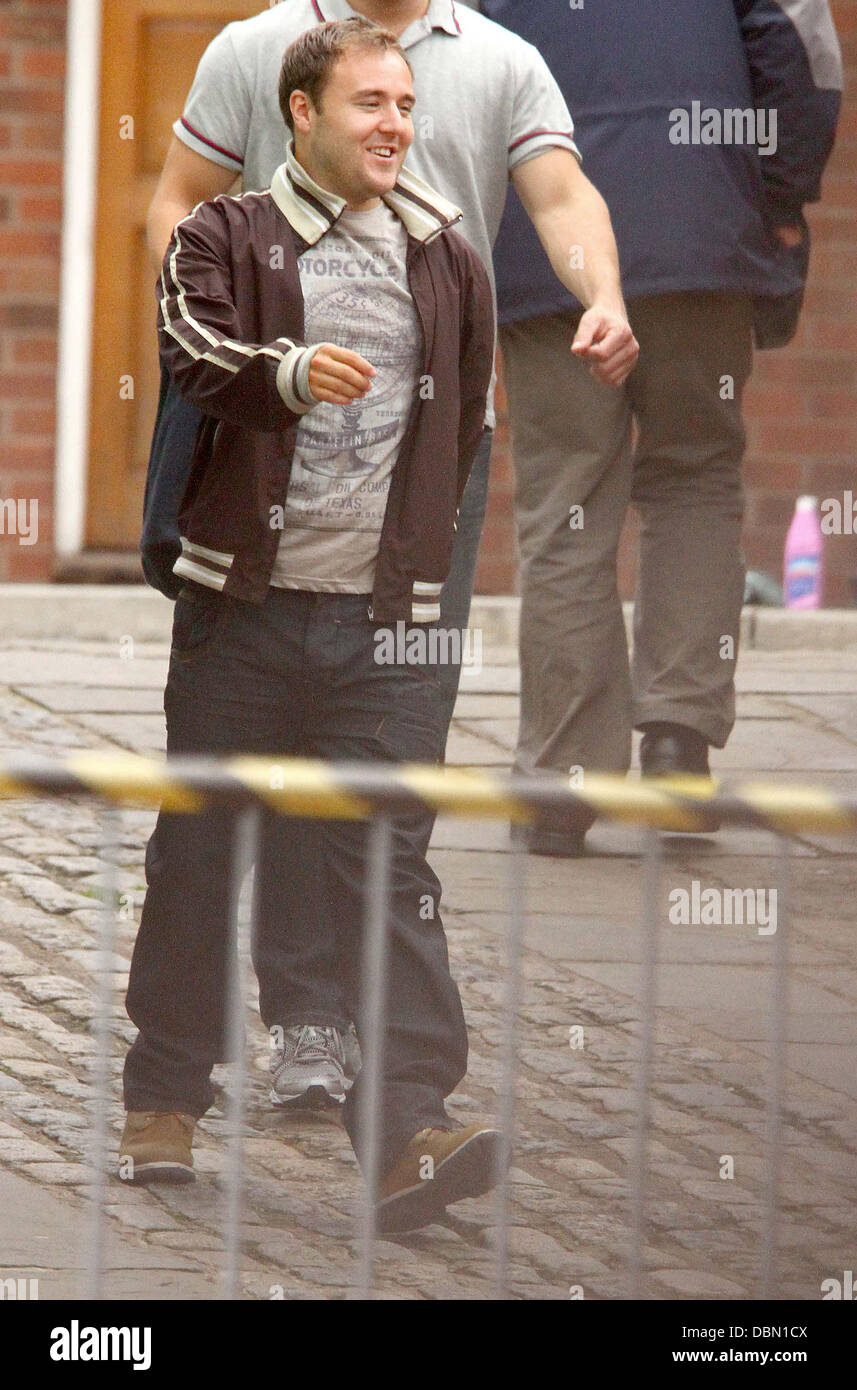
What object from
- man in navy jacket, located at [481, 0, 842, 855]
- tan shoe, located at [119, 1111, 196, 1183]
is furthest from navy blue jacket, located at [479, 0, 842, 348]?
tan shoe, located at [119, 1111, 196, 1183]

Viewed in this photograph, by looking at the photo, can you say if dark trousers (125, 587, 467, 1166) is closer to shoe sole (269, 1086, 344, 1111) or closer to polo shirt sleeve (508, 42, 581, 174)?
shoe sole (269, 1086, 344, 1111)

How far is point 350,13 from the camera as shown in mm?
4219

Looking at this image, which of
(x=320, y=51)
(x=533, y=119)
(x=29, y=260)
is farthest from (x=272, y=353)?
(x=29, y=260)

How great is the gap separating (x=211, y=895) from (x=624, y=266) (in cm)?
241

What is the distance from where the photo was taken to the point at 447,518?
151 inches

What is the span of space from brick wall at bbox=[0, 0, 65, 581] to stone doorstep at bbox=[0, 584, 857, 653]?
0.49 m

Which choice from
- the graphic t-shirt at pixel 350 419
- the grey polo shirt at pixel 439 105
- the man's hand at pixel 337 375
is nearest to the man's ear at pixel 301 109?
the graphic t-shirt at pixel 350 419

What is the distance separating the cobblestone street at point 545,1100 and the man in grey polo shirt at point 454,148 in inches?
15.1

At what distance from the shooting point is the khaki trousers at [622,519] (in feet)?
18.6

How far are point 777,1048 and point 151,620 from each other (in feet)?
21.3

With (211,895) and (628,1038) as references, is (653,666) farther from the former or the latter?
(211,895)

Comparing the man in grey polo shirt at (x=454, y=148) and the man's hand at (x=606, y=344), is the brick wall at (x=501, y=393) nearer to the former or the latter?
the man in grey polo shirt at (x=454, y=148)

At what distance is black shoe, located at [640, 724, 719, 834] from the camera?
228 inches
